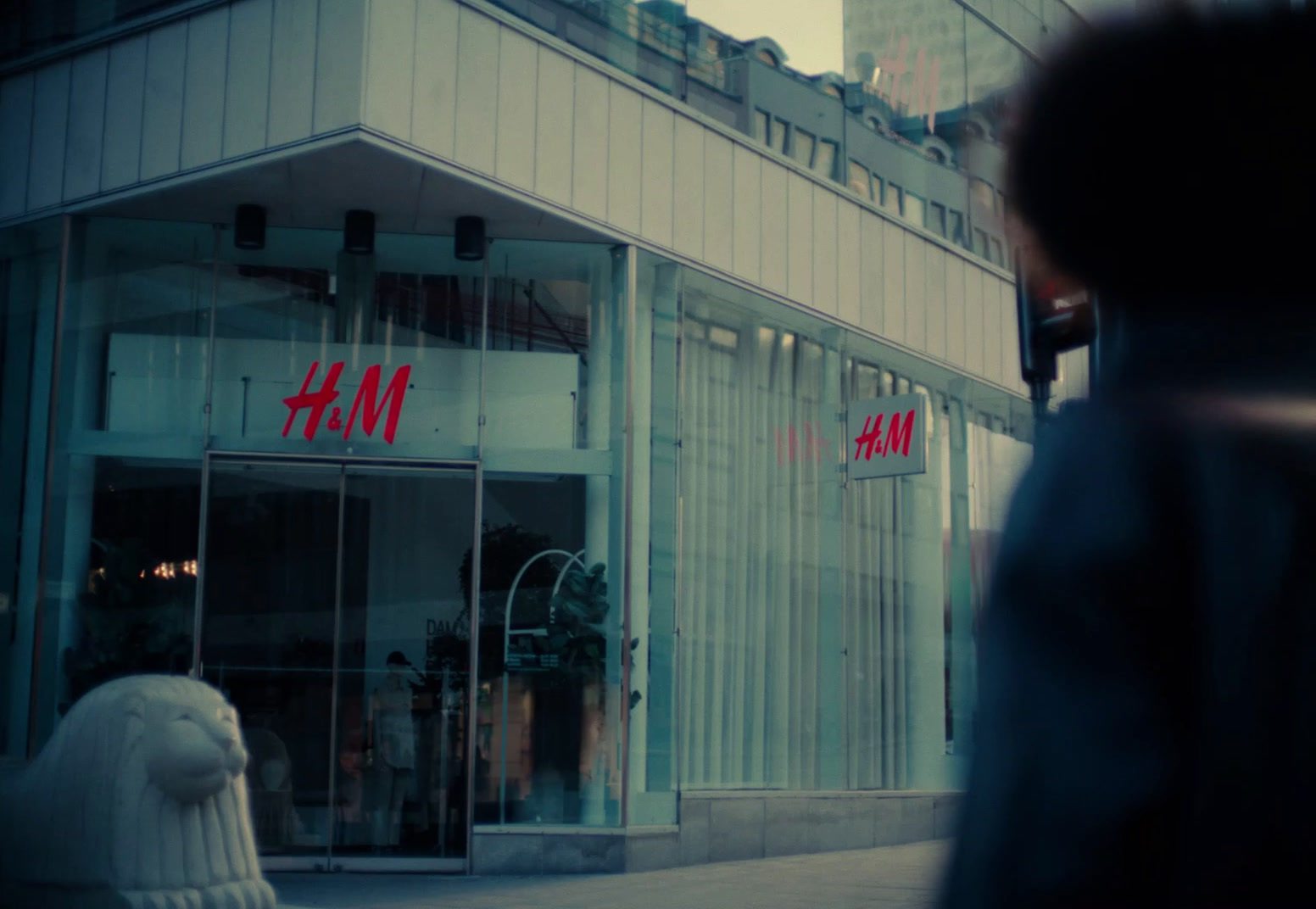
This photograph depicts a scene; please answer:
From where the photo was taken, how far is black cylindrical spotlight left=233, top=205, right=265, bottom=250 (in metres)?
11.1

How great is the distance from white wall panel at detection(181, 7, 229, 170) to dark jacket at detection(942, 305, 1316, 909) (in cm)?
1038

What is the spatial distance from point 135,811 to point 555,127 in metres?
6.80

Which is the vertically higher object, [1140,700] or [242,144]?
[242,144]

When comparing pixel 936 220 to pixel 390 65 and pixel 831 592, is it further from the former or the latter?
pixel 390 65

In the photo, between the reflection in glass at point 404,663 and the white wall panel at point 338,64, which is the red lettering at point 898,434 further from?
the white wall panel at point 338,64

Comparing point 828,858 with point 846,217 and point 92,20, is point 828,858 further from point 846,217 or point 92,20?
point 92,20

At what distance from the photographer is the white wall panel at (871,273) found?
1439 cm

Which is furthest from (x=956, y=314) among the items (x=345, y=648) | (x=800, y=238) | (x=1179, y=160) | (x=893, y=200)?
(x=1179, y=160)

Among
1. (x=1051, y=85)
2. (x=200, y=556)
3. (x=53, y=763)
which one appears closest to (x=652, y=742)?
(x=200, y=556)

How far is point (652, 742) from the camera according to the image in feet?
37.8

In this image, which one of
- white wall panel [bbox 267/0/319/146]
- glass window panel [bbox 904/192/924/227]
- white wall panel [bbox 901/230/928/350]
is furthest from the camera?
white wall panel [bbox 901/230/928/350]

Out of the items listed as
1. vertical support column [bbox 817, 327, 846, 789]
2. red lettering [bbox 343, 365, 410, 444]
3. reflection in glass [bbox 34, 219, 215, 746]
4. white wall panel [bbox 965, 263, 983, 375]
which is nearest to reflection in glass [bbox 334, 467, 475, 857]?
red lettering [bbox 343, 365, 410, 444]

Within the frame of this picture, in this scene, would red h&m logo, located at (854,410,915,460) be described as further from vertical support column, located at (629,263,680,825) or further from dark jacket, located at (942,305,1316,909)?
dark jacket, located at (942,305,1316,909)

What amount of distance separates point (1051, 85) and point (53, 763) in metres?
5.65
